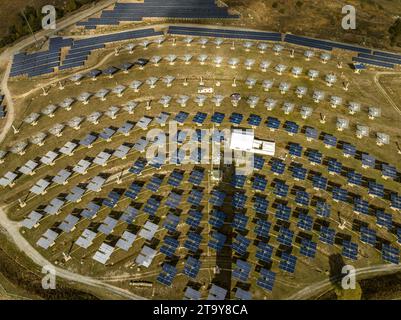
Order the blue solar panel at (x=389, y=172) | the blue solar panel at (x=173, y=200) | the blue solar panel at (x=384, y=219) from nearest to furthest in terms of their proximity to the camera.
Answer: the blue solar panel at (x=384, y=219)
the blue solar panel at (x=173, y=200)
the blue solar panel at (x=389, y=172)

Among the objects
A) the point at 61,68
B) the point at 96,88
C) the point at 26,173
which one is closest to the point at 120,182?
the point at 26,173

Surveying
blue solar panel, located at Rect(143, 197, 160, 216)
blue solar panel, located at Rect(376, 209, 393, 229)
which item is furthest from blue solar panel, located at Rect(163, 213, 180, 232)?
blue solar panel, located at Rect(376, 209, 393, 229)

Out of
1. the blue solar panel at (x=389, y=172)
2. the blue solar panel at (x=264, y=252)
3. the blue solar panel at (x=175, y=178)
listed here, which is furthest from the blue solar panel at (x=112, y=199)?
the blue solar panel at (x=389, y=172)

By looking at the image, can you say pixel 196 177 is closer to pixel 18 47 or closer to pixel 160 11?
pixel 160 11

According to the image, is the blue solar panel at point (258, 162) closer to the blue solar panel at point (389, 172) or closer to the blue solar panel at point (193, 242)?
the blue solar panel at point (193, 242)

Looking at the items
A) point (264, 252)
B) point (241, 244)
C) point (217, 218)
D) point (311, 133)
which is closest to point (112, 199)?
point (217, 218)

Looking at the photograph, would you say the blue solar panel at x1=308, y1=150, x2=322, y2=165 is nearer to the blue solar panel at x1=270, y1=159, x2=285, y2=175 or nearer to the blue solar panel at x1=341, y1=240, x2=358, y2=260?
the blue solar panel at x1=270, y1=159, x2=285, y2=175
